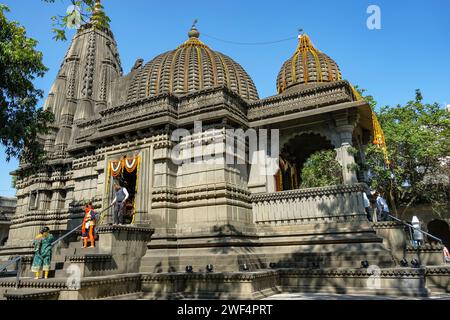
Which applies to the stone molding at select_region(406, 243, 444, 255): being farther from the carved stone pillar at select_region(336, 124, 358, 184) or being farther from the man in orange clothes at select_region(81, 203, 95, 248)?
the man in orange clothes at select_region(81, 203, 95, 248)

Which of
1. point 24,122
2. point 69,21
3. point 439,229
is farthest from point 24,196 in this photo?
point 439,229

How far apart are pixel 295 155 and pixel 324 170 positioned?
10189mm

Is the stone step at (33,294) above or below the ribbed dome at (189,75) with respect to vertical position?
below

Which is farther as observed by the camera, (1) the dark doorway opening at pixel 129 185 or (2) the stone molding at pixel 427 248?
(1) the dark doorway opening at pixel 129 185

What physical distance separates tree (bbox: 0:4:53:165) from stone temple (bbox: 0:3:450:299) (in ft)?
9.59

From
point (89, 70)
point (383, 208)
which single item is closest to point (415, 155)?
point (383, 208)

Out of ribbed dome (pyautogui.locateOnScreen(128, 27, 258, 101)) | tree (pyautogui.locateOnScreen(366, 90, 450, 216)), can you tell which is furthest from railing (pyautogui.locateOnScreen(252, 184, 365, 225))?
tree (pyautogui.locateOnScreen(366, 90, 450, 216))

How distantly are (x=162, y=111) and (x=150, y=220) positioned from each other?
4.52 m

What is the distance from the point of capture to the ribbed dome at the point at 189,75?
19484mm

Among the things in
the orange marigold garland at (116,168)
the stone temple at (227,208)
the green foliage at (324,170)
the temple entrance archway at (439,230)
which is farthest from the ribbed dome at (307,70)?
the temple entrance archway at (439,230)

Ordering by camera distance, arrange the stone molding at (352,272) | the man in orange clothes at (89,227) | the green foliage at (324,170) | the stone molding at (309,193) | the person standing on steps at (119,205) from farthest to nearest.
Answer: the green foliage at (324,170)
the person standing on steps at (119,205)
the man in orange clothes at (89,227)
the stone molding at (309,193)
the stone molding at (352,272)

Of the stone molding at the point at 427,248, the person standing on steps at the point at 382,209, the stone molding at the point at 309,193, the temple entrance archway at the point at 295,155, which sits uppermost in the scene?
the temple entrance archway at the point at 295,155

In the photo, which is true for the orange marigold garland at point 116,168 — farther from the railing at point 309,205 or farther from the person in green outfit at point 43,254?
the railing at point 309,205

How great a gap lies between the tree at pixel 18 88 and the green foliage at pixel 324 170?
1955 cm
